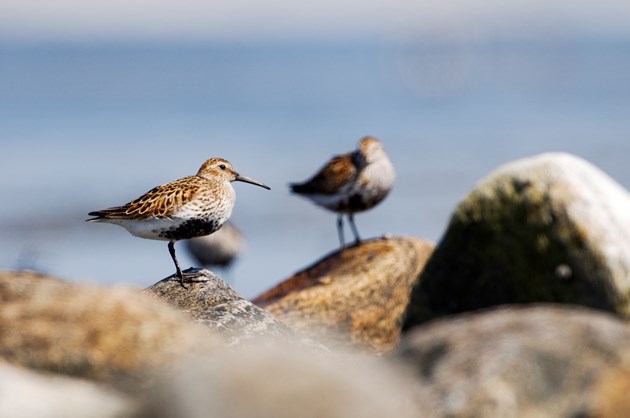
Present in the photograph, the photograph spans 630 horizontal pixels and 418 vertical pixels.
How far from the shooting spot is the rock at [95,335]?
18.9ft

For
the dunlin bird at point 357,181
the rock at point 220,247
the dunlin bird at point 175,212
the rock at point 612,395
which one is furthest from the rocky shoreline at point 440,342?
the rock at point 220,247

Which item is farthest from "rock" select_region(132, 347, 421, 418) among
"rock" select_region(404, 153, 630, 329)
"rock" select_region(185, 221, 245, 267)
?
"rock" select_region(185, 221, 245, 267)

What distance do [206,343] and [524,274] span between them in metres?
2.00

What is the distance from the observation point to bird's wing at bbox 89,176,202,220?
31.0 ft

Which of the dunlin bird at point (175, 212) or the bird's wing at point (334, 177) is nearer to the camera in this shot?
the dunlin bird at point (175, 212)

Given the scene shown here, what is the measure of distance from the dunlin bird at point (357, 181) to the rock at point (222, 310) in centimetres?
493

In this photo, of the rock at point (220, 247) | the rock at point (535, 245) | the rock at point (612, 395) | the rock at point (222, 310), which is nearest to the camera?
the rock at point (612, 395)

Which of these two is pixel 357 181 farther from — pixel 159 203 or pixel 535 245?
pixel 535 245

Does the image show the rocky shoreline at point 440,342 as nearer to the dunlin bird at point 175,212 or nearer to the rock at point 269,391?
the rock at point 269,391

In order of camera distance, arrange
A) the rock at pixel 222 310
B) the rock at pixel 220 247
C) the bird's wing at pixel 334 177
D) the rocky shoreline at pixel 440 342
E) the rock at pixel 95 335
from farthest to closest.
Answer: the rock at pixel 220 247, the bird's wing at pixel 334 177, the rock at pixel 222 310, the rock at pixel 95 335, the rocky shoreline at pixel 440 342

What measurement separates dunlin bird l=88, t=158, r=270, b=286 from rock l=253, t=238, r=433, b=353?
141 centimetres

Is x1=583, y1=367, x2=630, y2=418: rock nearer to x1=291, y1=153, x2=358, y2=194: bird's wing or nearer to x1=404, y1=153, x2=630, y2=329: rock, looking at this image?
x1=404, y1=153, x2=630, y2=329: rock

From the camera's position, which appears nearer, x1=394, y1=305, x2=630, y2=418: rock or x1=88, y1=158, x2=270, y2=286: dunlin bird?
x1=394, y1=305, x2=630, y2=418: rock

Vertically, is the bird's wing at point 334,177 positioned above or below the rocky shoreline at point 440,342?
above
